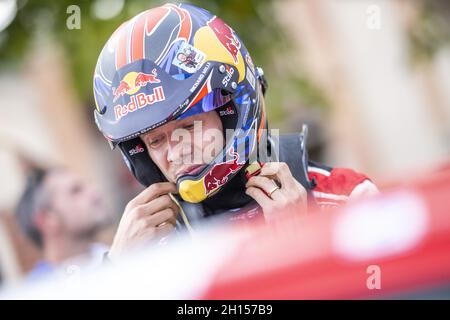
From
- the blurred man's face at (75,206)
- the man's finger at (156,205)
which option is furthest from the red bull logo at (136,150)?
the blurred man's face at (75,206)

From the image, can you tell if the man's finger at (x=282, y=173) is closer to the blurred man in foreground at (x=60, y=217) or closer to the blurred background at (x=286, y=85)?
the blurred background at (x=286, y=85)

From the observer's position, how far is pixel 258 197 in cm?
169

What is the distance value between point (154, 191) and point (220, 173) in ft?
0.47

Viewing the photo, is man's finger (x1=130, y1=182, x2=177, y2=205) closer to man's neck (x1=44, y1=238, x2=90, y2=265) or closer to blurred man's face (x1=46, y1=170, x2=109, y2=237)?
man's neck (x1=44, y1=238, x2=90, y2=265)

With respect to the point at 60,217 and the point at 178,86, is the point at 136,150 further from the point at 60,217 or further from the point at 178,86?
the point at 60,217

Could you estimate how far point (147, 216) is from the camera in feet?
5.59

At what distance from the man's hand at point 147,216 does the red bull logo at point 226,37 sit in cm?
31

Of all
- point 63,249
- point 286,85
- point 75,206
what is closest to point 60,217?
point 75,206

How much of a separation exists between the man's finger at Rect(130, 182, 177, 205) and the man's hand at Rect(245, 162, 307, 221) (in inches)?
6.6

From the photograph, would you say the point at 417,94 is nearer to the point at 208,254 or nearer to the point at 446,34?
the point at 446,34

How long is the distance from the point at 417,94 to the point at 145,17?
24.7ft

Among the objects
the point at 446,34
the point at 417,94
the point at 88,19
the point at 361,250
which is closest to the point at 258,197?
the point at 361,250

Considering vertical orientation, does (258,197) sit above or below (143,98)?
below

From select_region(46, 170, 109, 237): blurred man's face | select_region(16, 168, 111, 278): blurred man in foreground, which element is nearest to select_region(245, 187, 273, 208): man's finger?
select_region(16, 168, 111, 278): blurred man in foreground
